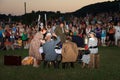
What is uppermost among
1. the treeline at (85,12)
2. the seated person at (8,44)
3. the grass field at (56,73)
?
the treeline at (85,12)

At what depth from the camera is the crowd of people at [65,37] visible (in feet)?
62.1

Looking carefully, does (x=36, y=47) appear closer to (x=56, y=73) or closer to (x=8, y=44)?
(x=56, y=73)

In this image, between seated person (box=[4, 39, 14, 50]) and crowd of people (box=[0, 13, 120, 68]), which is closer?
crowd of people (box=[0, 13, 120, 68])

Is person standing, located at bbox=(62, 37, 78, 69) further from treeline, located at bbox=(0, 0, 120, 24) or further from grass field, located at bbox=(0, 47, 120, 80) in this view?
treeline, located at bbox=(0, 0, 120, 24)

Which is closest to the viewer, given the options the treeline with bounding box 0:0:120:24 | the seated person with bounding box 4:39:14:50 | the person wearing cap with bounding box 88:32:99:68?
the person wearing cap with bounding box 88:32:99:68

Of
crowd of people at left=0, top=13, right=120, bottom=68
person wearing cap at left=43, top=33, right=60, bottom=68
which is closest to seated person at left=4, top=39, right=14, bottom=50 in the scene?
crowd of people at left=0, top=13, right=120, bottom=68

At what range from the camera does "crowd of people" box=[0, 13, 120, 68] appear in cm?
1892

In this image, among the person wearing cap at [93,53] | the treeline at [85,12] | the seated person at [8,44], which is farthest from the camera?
the treeline at [85,12]

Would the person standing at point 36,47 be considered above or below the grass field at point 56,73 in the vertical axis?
above

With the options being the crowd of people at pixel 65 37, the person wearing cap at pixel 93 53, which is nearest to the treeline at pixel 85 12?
the crowd of people at pixel 65 37

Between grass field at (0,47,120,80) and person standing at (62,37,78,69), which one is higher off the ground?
person standing at (62,37,78,69)

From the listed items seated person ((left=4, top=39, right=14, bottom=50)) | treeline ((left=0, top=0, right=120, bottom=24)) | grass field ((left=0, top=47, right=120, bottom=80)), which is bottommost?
grass field ((left=0, top=47, right=120, bottom=80))

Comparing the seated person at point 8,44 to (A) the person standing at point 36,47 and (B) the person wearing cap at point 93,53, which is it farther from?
(B) the person wearing cap at point 93,53

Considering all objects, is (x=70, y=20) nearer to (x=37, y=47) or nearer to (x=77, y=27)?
(x=77, y=27)
